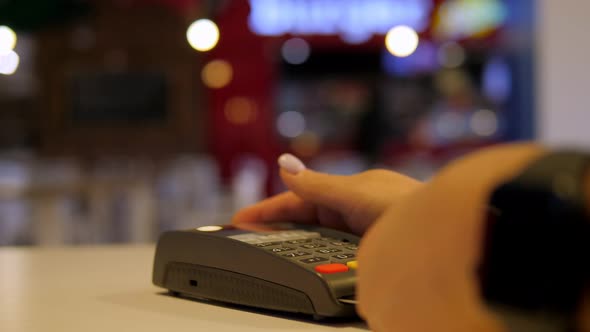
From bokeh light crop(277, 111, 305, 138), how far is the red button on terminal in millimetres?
7251

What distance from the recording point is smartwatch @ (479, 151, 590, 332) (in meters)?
0.31

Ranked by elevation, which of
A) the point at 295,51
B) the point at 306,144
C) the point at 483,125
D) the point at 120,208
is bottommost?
the point at 120,208

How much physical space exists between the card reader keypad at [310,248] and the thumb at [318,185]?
0.04 m

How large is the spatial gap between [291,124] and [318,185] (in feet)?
23.6

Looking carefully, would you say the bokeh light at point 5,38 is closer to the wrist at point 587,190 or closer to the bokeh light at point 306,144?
the wrist at point 587,190

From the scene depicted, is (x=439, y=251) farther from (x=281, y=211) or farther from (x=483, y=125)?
(x=483, y=125)

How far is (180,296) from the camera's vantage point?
0.75 metres

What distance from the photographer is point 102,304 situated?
72cm

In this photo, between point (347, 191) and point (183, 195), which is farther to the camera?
point (183, 195)

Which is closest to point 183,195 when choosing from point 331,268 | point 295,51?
point 295,51

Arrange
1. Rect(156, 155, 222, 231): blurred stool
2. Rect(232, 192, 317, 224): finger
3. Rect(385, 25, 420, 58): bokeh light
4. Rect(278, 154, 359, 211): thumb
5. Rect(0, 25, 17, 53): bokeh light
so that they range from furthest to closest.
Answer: Rect(156, 155, 222, 231): blurred stool
Rect(385, 25, 420, 58): bokeh light
Rect(0, 25, 17, 53): bokeh light
Rect(232, 192, 317, 224): finger
Rect(278, 154, 359, 211): thumb

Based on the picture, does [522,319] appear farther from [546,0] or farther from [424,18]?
[424,18]

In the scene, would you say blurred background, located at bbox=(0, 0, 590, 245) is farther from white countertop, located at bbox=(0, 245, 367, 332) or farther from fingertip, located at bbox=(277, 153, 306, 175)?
fingertip, located at bbox=(277, 153, 306, 175)

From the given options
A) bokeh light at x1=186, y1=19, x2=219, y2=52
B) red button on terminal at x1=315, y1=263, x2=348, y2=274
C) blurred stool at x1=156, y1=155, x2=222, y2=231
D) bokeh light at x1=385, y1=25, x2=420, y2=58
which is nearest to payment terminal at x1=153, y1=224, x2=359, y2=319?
red button on terminal at x1=315, y1=263, x2=348, y2=274
